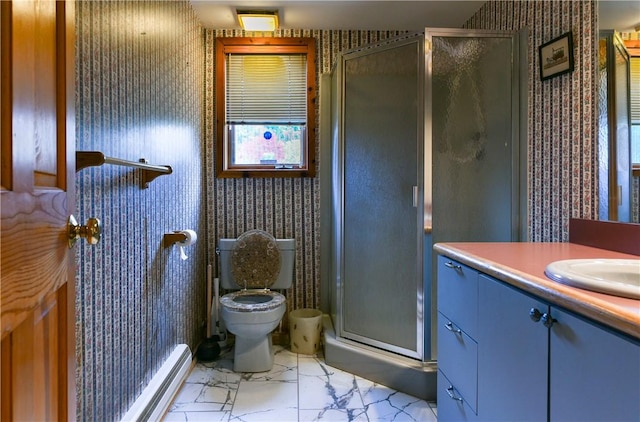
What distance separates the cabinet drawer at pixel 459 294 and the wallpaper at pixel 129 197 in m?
1.27

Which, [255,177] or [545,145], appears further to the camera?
[255,177]

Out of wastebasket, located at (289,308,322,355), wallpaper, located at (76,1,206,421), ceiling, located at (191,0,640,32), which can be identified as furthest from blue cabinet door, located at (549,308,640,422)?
ceiling, located at (191,0,640,32)

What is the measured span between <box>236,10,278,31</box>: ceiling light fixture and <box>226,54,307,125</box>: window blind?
0.22m

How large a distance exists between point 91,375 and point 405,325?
1.54m

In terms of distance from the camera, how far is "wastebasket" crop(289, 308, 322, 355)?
2521mm

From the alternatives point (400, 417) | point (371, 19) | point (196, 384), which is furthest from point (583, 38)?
point (196, 384)

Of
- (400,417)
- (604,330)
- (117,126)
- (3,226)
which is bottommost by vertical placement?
(400,417)

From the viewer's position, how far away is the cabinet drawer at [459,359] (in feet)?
3.90

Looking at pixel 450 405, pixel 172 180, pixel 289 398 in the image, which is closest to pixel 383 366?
pixel 289 398

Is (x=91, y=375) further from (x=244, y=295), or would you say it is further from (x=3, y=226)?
(x=244, y=295)

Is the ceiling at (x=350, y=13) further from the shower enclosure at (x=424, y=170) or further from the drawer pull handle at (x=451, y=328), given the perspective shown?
the drawer pull handle at (x=451, y=328)

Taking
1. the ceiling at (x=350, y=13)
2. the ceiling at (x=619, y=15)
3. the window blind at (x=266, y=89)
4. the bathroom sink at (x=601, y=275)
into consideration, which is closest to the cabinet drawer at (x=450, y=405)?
the bathroom sink at (x=601, y=275)

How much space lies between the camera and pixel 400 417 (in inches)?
69.8

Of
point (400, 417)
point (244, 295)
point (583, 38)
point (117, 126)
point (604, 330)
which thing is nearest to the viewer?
point (604, 330)
